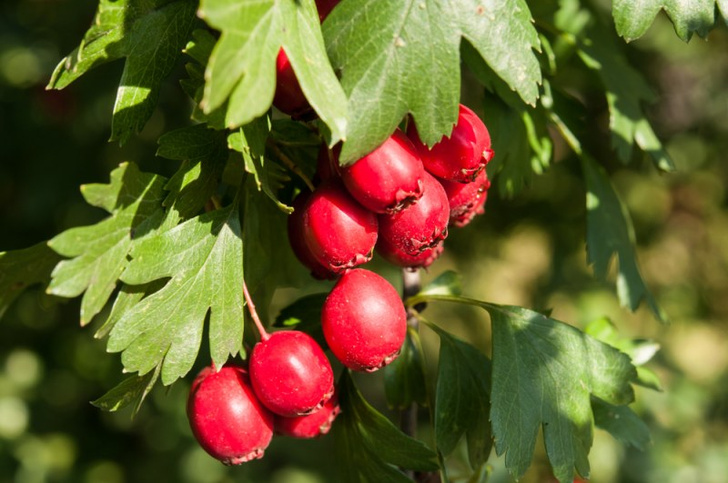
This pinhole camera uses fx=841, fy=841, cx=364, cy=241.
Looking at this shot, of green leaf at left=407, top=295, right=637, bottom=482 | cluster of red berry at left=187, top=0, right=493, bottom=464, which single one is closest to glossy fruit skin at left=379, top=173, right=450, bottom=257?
cluster of red berry at left=187, top=0, right=493, bottom=464

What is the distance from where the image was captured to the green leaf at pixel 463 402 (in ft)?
4.04

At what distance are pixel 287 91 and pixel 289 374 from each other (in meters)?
0.35

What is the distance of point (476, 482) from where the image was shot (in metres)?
1.43

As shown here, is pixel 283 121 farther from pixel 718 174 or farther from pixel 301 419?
pixel 718 174

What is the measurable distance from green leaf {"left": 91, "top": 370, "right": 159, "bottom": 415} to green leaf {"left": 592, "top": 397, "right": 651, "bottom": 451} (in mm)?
727

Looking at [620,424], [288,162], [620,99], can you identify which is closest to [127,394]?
[288,162]

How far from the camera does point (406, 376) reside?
132 cm

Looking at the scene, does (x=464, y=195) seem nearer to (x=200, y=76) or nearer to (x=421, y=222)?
(x=421, y=222)

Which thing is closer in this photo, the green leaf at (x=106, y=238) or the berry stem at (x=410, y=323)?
the green leaf at (x=106, y=238)

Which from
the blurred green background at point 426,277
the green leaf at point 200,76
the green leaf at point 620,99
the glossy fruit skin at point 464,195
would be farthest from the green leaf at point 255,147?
the blurred green background at point 426,277

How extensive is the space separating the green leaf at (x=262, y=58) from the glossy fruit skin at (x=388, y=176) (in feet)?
0.26

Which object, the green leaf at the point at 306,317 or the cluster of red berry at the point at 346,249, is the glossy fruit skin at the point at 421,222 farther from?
the green leaf at the point at 306,317

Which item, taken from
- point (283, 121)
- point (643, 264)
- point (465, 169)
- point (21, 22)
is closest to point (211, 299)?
point (283, 121)

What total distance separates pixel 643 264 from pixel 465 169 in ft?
8.46
